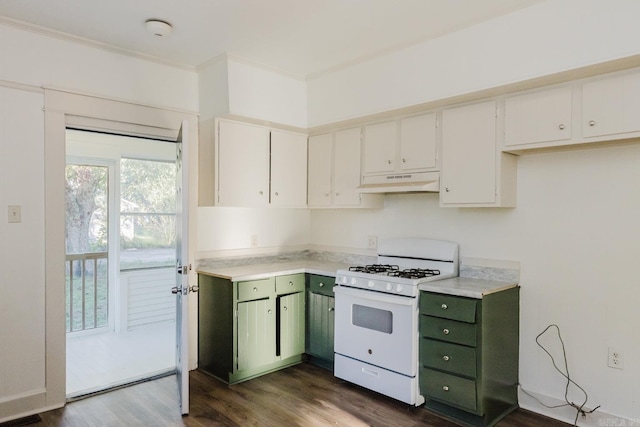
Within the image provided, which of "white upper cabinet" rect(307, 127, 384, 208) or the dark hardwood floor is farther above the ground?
"white upper cabinet" rect(307, 127, 384, 208)

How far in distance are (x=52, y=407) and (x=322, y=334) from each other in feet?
6.62

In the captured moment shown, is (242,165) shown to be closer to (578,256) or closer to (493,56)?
(493,56)

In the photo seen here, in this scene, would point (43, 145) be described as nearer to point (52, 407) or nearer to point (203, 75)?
point (203, 75)

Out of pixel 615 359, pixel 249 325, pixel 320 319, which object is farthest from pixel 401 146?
pixel 615 359

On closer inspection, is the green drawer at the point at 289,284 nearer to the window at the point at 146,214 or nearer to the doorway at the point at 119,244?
the doorway at the point at 119,244

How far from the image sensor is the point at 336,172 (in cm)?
383

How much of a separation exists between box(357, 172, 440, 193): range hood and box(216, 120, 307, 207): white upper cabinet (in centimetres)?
73

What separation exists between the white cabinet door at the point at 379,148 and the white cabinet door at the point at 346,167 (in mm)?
100

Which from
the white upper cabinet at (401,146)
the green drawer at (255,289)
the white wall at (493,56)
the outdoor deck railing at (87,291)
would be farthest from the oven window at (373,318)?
the outdoor deck railing at (87,291)

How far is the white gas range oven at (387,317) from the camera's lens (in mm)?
2855

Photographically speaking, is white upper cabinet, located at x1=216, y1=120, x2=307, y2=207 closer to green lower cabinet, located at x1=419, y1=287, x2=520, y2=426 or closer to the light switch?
the light switch

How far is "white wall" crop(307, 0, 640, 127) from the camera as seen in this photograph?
2189 mm

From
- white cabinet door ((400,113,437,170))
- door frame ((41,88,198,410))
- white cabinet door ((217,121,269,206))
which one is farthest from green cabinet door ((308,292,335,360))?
door frame ((41,88,198,410))

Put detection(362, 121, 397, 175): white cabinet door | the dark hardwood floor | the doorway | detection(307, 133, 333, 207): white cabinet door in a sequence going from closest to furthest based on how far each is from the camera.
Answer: the dark hardwood floor < detection(362, 121, 397, 175): white cabinet door < detection(307, 133, 333, 207): white cabinet door < the doorway
